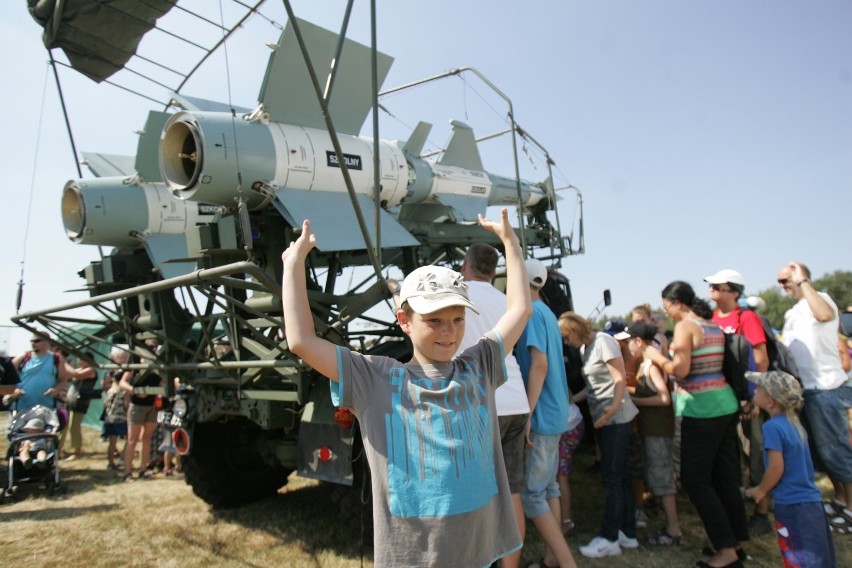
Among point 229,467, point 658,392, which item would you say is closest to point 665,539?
point 658,392

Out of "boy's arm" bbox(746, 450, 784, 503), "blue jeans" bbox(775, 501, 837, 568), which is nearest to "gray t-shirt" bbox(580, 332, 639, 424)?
"boy's arm" bbox(746, 450, 784, 503)

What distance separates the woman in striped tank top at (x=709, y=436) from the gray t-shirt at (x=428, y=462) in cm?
195

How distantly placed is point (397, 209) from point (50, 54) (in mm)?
3261

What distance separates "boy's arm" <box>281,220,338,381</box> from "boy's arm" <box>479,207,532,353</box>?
589 millimetres

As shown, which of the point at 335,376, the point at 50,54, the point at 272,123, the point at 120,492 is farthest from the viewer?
the point at 120,492

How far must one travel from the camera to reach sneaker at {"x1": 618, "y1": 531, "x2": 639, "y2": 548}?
11.6 feet

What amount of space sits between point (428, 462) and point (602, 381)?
94.0 inches

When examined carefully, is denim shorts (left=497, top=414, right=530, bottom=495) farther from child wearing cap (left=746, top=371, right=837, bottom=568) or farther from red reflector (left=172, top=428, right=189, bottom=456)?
red reflector (left=172, top=428, right=189, bottom=456)

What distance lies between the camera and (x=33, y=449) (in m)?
5.66

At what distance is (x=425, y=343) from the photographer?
1679mm

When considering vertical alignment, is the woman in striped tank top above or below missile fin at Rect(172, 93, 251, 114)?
below

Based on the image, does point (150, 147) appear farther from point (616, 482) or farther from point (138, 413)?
point (616, 482)

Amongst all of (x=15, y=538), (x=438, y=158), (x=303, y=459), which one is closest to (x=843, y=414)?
(x=303, y=459)

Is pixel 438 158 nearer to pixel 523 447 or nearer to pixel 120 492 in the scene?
pixel 523 447
